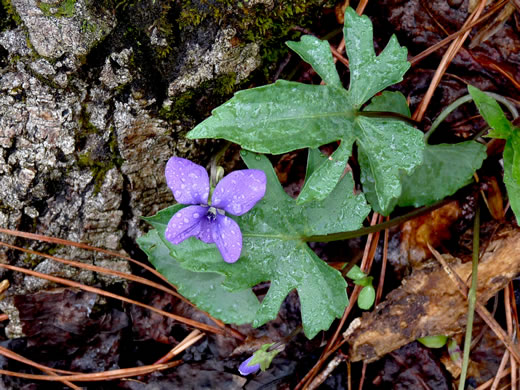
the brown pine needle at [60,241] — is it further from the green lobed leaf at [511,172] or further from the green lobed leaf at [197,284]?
the green lobed leaf at [511,172]

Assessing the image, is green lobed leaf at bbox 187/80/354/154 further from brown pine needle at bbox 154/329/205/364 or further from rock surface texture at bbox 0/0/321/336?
brown pine needle at bbox 154/329/205/364

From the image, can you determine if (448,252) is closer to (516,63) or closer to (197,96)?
(516,63)

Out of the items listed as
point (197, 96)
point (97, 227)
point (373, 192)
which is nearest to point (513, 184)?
point (373, 192)

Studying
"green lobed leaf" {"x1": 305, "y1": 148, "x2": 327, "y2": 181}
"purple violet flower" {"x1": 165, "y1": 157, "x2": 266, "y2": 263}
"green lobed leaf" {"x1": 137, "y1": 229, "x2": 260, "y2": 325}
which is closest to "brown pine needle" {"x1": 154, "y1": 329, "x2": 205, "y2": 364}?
"green lobed leaf" {"x1": 137, "y1": 229, "x2": 260, "y2": 325}

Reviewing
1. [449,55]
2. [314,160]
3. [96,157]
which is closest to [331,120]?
[314,160]

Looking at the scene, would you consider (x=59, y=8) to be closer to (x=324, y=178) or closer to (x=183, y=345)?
(x=324, y=178)
